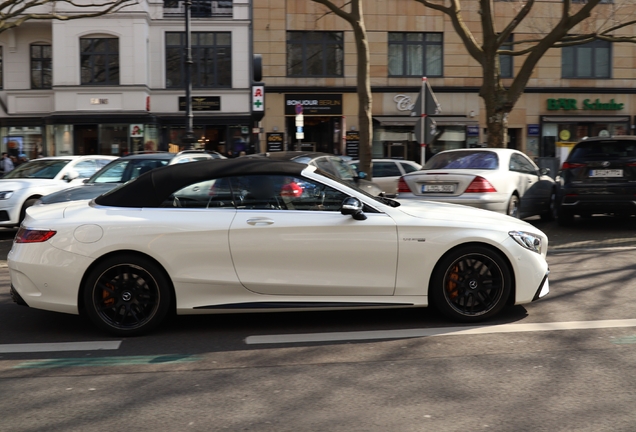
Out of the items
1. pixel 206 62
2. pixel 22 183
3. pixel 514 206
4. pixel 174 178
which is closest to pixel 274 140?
pixel 206 62

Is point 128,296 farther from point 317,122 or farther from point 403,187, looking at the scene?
point 317,122

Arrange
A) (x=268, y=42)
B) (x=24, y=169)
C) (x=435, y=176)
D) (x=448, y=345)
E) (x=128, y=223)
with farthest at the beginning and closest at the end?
(x=268, y=42), (x=24, y=169), (x=435, y=176), (x=128, y=223), (x=448, y=345)

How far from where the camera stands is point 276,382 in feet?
15.6

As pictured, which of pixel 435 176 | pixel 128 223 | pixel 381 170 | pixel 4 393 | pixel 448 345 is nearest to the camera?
pixel 4 393

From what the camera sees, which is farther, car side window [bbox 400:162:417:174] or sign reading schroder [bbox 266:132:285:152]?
sign reading schroder [bbox 266:132:285:152]

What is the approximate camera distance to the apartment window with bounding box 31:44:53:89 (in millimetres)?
34500

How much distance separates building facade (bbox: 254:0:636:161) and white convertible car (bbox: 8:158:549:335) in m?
28.3

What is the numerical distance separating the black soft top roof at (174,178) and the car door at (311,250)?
0.96 ft

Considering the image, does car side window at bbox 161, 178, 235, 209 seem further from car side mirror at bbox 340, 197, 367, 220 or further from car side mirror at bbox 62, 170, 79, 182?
car side mirror at bbox 62, 170, 79, 182

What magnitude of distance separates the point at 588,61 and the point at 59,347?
114 ft

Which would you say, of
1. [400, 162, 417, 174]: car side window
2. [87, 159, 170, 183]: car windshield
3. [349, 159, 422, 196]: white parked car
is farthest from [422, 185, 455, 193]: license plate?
[400, 162, 417, 174]: car side window

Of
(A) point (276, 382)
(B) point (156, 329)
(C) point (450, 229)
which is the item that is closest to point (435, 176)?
(C) point (450, 229)

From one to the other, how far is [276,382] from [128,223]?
1.98 m

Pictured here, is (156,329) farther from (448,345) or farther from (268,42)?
(268,42)
